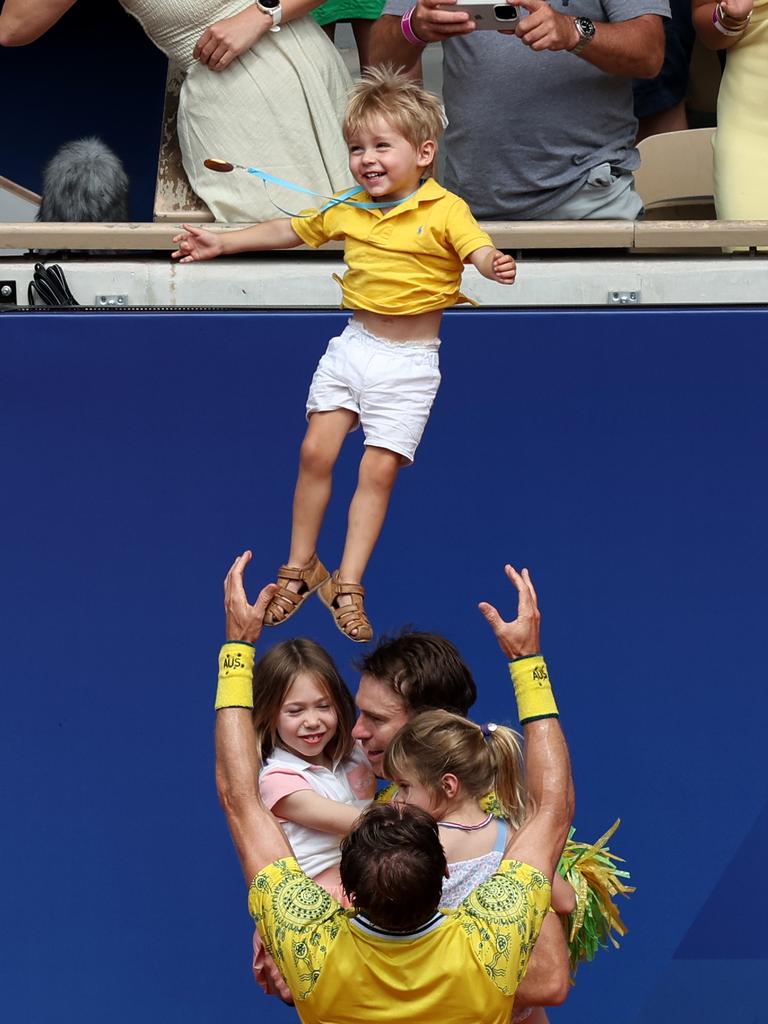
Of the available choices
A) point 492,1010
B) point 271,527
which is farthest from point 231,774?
point 271,527

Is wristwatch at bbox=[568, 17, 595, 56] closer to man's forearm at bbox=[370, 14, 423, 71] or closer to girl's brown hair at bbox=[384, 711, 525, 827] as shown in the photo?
man's forearm at bbox=[370, 14, 423, 71]

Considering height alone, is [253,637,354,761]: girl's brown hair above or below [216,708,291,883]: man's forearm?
above

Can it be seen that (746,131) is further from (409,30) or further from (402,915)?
(402,915)

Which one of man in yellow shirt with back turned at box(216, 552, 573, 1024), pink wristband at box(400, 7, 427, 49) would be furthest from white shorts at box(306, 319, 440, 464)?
pink wristband at box(400, 7, 427, 49)

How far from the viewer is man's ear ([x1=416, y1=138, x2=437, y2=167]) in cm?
306

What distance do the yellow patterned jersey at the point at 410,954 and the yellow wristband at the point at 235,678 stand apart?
310mm

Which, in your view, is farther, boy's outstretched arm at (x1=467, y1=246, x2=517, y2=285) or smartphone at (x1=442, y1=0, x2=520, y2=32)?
smartphone at (x1=442, y1=0, x2=520, y2=32)

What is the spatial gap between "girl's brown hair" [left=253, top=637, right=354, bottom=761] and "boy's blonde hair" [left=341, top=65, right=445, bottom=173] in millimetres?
894

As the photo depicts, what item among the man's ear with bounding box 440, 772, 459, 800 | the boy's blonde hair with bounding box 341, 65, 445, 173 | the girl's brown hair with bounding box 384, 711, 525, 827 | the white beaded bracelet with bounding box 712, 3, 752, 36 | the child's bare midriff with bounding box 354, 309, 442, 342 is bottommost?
the man's ear with bounding box 440, 772, 459, 800

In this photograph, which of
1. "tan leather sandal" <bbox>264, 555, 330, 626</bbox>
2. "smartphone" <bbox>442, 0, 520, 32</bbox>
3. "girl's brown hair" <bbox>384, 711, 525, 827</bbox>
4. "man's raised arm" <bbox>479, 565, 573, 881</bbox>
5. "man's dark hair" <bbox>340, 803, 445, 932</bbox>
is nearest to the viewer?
"man's dark hair" <bbox>340, 803, 445, 932</bbox>

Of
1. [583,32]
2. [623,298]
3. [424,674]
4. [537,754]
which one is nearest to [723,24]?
[583,32]

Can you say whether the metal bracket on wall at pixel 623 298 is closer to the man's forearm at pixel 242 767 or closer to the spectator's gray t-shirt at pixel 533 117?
the spectator's gray t-shirt at pixel 533 117

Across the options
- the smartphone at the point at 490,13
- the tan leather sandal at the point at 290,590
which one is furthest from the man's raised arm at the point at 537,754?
the smartphone at the point at 490,13

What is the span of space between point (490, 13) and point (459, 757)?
1.43 metres
